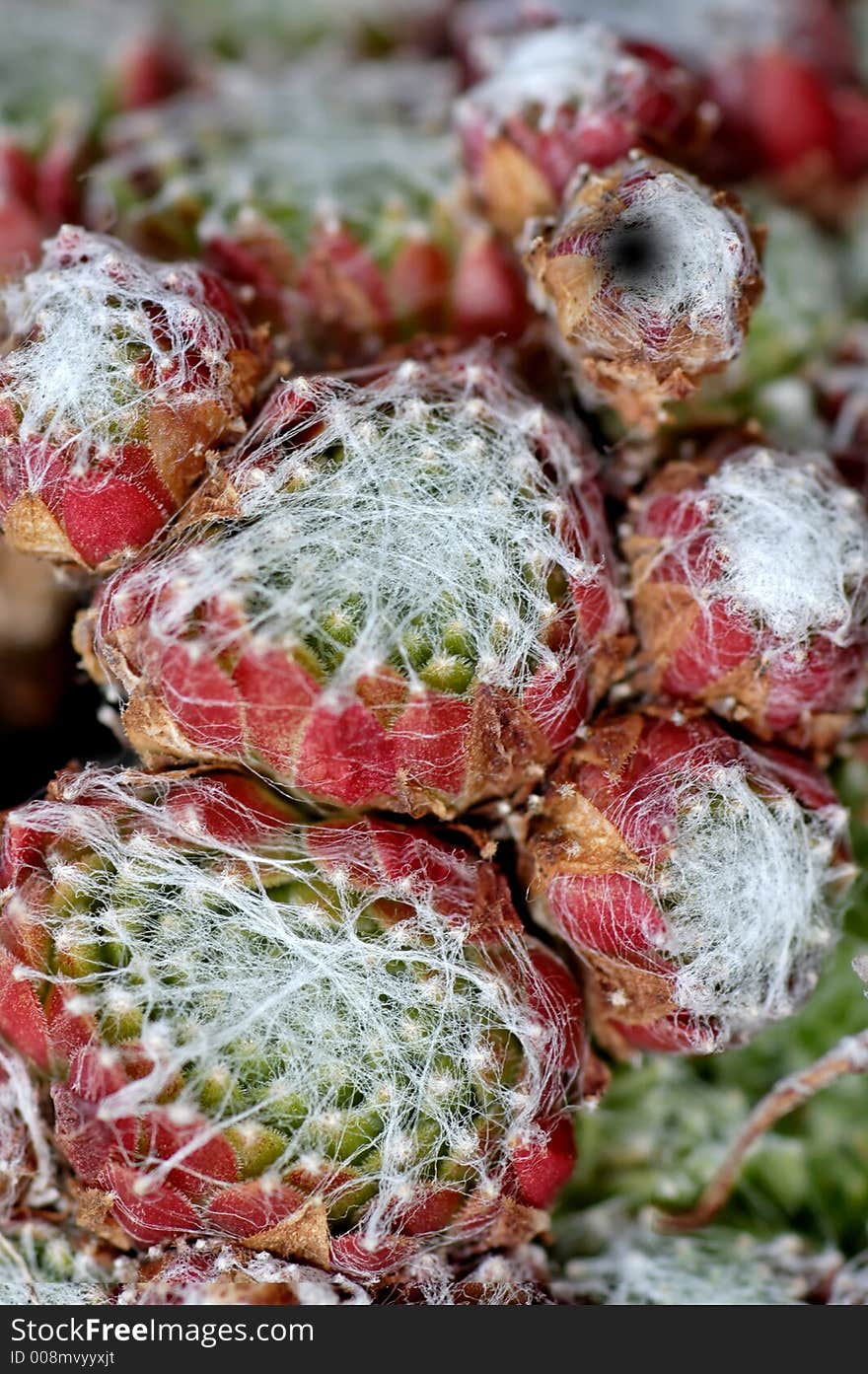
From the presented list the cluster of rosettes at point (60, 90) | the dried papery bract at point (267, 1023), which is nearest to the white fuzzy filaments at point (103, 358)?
the cluster of rosettes at point (60, 90)

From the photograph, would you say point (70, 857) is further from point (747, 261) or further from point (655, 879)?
A: point (747, 261)

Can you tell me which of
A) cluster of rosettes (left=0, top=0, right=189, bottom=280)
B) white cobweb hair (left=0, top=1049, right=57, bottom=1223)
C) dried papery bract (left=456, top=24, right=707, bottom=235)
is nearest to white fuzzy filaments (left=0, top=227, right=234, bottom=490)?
cluster of rosettes (left=0, top=0, right=189, bottom=280)

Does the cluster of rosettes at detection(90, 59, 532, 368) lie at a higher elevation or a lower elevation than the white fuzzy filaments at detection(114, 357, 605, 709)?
higher

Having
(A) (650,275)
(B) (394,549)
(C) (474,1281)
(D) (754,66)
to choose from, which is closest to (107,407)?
(B) (394,549)

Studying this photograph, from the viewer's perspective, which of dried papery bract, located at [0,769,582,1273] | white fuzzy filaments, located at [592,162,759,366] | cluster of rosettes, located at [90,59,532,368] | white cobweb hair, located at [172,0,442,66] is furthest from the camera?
white cobweb hair, located at [172,0,442,66]

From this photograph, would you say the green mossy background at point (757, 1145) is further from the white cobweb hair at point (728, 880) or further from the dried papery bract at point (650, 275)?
the dried papery bract at point (650, 275)

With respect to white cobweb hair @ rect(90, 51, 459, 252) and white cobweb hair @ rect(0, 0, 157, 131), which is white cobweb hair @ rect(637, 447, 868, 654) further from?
white cobweb hair @ rect(0, 0, 157, 131)
